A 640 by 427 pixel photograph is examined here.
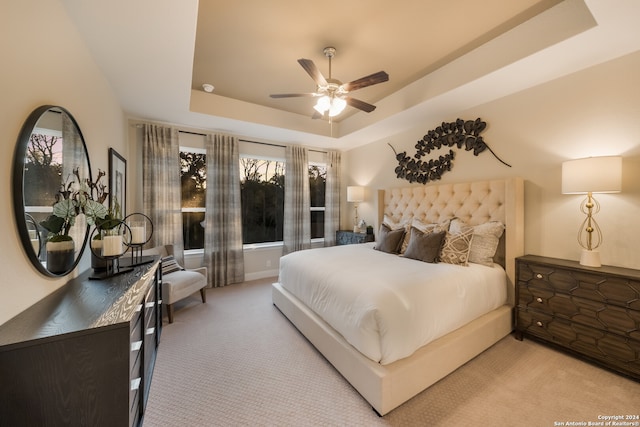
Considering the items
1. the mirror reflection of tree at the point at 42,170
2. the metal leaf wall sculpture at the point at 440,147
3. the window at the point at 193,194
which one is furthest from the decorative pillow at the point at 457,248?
the window at the point at 193,194

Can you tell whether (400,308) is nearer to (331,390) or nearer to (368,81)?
(331,390)

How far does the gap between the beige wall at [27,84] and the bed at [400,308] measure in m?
1.81

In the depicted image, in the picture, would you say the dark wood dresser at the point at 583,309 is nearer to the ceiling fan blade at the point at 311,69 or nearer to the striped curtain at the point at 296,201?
the ceiling fan blade at the point at 311,69

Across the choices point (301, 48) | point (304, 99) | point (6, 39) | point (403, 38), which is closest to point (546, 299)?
point (403, 38)

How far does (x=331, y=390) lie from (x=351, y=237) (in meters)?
3.06

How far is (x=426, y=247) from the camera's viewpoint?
2697 millimetres

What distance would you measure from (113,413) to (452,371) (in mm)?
2227

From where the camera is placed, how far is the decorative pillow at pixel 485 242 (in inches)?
103

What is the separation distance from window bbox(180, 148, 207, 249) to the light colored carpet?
6.30ft

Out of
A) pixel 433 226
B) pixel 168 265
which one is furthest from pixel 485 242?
pixel 168 265

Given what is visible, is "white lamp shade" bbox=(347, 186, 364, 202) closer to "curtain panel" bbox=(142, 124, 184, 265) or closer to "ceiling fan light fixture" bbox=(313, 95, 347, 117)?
"ceiling fan light fixture" bbox=(313, 95, 347, 117)

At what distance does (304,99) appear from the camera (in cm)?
361

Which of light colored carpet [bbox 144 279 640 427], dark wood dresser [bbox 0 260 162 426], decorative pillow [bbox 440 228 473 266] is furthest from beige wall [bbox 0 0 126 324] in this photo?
decorative pillow [bbox 440 228 473 266]

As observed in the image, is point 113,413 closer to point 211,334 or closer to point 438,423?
point 211,334
